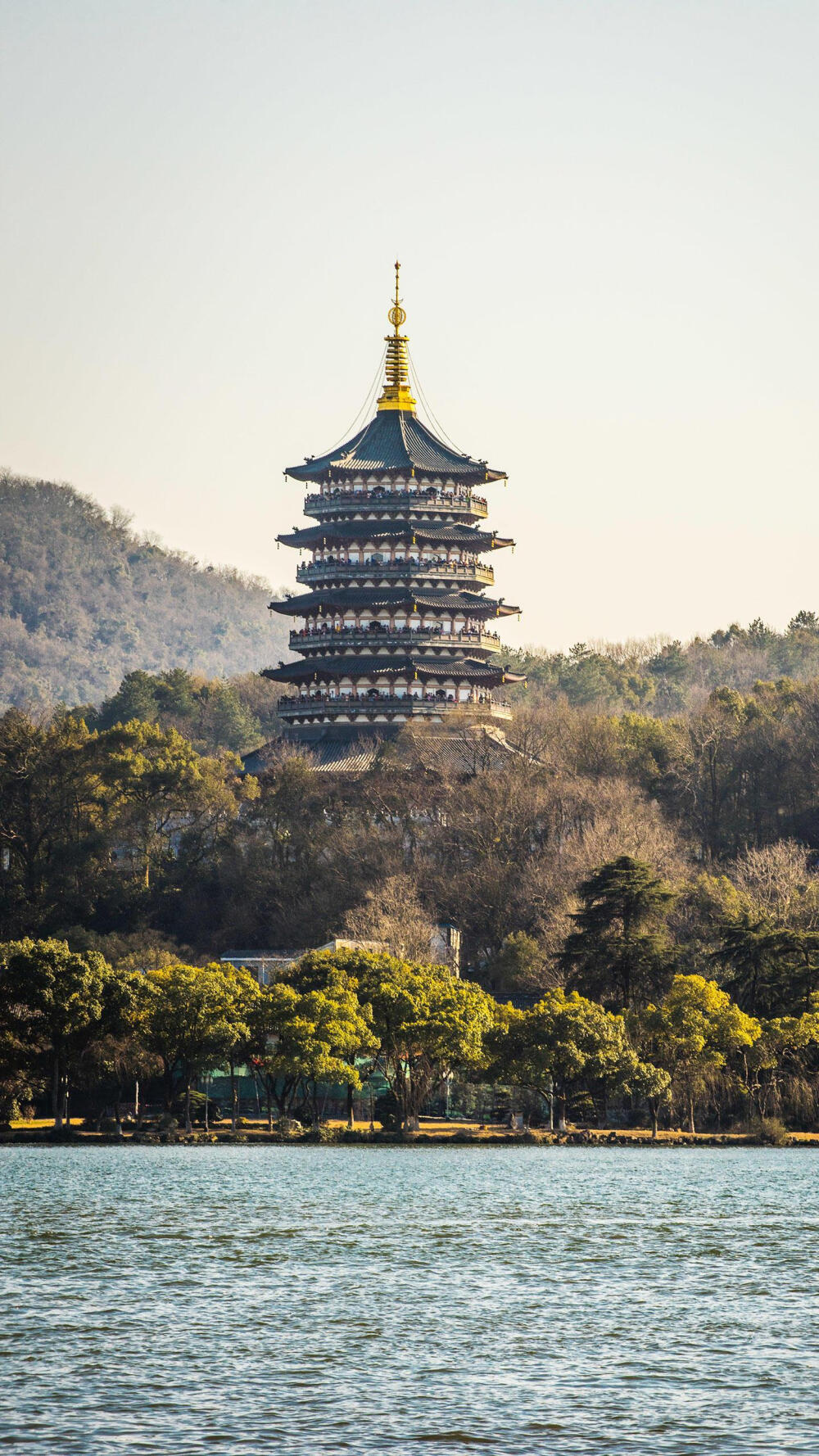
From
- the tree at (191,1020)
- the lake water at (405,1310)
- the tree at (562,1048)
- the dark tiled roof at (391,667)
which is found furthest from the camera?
the dark tiled roof at (391,667)

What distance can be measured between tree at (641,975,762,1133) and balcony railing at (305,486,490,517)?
3150 centimetres

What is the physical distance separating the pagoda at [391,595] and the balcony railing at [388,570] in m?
0.05

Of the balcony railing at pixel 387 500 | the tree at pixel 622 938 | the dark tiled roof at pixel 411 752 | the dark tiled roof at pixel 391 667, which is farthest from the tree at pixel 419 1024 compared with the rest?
the balcony railing at pixel 387 500

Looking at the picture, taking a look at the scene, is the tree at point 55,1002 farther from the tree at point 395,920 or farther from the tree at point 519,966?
the tree at point 519,966

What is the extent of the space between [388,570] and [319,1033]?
3161 centimetres

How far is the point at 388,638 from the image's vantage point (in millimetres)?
84062

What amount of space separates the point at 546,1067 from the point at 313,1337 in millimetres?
30522

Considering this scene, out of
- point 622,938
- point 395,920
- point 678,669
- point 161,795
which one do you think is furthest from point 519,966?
point 678,669

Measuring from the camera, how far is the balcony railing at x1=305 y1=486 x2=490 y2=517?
8600 centimetres

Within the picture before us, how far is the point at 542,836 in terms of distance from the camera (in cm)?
7275

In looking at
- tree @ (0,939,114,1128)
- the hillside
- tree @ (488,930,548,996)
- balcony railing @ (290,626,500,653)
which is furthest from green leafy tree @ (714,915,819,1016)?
the hillside

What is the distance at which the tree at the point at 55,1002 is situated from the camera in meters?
57.5

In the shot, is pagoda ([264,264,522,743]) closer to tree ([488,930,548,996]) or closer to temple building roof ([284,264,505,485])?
temple building roof ([284,264,505,485])

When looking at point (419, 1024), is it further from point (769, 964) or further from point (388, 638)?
point (388, 638)
